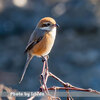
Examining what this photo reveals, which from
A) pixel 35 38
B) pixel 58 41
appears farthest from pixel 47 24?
pixel 58 41

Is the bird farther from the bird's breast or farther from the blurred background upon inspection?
the blurred background

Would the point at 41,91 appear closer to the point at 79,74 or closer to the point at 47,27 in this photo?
the point at 47,27

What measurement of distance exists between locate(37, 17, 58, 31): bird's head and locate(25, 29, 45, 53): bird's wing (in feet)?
0.31

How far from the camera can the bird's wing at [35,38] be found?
292 cm

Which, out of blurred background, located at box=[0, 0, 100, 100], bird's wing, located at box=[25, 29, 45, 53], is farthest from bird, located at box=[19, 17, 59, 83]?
blurred background, located at box=[0, 0, 100, 100]

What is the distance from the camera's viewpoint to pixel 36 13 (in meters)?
7.20

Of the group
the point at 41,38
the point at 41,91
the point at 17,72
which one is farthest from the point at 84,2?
the point at 41,91

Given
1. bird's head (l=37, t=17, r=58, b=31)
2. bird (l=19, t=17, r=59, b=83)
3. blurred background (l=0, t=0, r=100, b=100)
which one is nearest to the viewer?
bird's head (l=37, t=17, r=58, b=31)

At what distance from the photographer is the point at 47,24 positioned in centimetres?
272

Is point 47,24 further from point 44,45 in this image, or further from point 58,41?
point 58,41

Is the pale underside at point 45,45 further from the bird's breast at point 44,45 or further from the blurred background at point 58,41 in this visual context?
the blurred background at point 58,41

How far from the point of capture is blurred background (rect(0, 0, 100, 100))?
576 cm

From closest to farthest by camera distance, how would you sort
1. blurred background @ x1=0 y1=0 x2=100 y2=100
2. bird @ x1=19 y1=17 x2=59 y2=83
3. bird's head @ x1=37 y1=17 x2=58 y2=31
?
bird's head @ x1=37 y1=17 x2=58 y2=31, bird @ x1=19 y1=17 x2=59 y2=83, blurred background @ x1=0 y1=0 x2=100 y2=100

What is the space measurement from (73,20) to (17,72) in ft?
5.78
